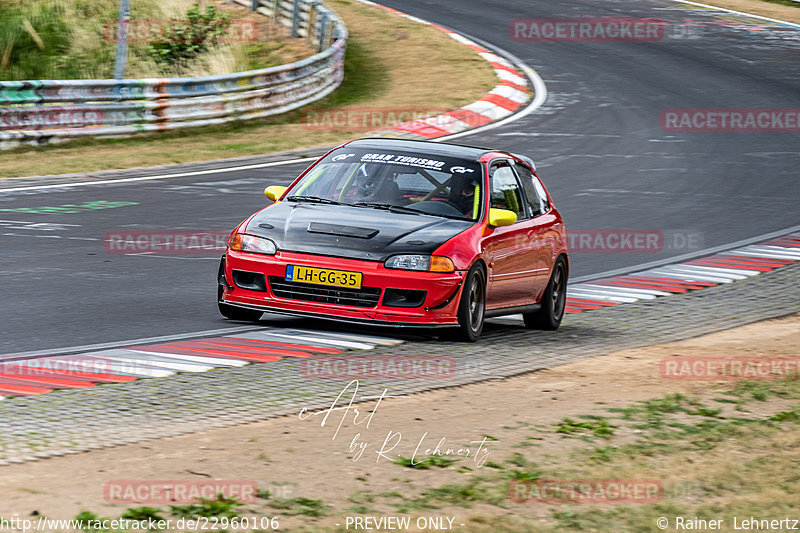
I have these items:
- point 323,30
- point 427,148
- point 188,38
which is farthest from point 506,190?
point 188,38

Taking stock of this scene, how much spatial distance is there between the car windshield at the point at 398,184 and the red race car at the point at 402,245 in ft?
0.04

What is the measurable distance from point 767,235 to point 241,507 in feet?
38.7

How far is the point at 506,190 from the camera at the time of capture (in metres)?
10.3

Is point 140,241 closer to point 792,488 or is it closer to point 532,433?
point 532,433

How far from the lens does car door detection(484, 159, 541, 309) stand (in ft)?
31.9

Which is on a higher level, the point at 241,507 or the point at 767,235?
the point at 241,507

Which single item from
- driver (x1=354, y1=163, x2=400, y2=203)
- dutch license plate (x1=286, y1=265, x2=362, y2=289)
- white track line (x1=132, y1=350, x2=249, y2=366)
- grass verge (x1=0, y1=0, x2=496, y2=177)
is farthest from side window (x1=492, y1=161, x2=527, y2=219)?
grass verge (x1=0, y1=0, x2=496, y2=177)

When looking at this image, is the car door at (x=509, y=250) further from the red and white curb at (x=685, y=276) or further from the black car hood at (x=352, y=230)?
the red and white curb at (x=685, y=276)

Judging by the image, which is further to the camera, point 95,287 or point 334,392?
point 95,287

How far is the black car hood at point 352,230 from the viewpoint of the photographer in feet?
29.8

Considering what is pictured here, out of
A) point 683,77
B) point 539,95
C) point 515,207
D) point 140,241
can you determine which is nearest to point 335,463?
point 515,207

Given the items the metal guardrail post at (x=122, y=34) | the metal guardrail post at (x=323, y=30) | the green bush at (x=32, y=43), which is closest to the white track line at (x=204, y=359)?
the metal guardrail post at (x=122, y=34)

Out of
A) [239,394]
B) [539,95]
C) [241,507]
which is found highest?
[241,507]

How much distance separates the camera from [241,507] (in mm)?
5086
